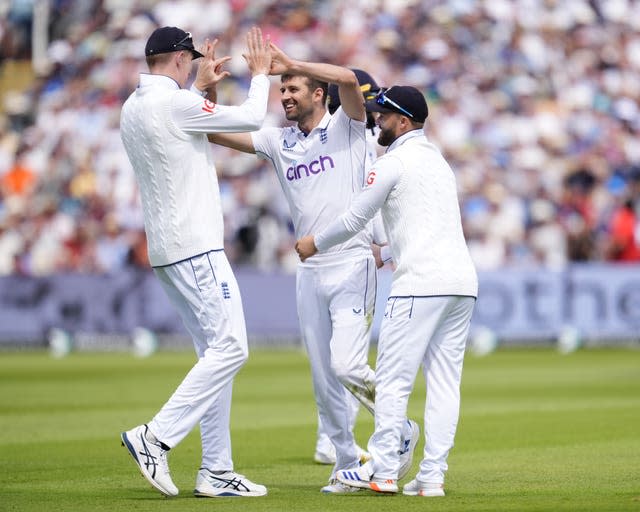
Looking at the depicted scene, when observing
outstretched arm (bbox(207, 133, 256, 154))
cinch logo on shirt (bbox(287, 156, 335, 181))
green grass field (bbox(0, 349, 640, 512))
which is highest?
outstretched arm (bbox(207, 133, 256, 154))

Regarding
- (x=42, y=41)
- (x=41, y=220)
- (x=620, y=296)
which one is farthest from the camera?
(x=42, y=41)

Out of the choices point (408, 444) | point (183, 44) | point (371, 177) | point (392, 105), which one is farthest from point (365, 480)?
point (183, 44)

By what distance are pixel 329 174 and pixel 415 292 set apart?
48.2 inches

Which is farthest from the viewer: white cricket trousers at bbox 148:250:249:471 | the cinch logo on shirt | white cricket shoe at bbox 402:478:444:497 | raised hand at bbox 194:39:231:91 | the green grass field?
the cinch logo on shirt

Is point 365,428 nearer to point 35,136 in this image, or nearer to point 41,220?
point 41,220

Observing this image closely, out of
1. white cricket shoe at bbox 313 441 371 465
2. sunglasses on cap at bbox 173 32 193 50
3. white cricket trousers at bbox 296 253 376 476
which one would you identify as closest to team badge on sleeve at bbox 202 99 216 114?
sunglasses on cap at bbox 173 32 193 50

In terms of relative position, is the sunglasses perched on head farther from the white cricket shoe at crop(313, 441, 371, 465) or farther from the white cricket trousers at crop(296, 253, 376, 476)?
the white cricket shoe at crop(313, 441, 371, 465)

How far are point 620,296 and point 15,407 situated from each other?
1255cm

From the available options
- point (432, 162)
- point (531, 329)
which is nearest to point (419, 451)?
point (432, 162)

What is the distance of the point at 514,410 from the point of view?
47.3ft

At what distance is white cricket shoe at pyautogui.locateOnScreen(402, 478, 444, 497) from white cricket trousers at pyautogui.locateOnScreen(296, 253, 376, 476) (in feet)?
2.31

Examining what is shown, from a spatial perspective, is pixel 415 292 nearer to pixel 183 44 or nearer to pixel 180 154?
pixel 180 154

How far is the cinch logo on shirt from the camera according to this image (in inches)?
364

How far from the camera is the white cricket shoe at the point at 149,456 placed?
327 inches
